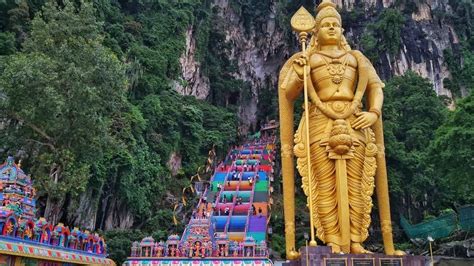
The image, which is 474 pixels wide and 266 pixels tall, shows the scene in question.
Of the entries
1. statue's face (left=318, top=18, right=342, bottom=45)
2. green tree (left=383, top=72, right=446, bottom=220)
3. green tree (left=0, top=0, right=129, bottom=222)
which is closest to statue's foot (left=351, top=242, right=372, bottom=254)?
statue's face (left=318, top=18, right=342, bottom=45)

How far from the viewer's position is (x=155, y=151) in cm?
1662

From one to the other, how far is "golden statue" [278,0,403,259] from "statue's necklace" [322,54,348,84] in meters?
0.01

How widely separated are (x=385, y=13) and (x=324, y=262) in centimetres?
2134

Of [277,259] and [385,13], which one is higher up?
[385,13]

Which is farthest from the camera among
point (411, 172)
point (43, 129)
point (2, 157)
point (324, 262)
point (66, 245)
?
point (411, 172)

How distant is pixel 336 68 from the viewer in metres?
6.01

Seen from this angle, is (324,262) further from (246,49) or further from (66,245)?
(246,49)

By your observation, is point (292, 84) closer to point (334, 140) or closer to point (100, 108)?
point (334, 140)

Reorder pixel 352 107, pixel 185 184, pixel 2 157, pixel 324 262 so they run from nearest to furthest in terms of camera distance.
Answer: pixel 324 262, pixel 352 107, pixel 2 157, pixel 185 184

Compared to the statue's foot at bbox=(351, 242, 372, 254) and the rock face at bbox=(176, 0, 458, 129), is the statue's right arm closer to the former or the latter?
the statue's foot at bbox=(351, 242, 372, 254)

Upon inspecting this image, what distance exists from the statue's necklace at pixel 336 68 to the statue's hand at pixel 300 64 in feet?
1.20

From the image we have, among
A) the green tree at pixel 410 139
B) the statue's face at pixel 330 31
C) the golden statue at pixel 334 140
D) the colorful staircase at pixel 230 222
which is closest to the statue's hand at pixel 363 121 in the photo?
the golden statue at pixel 334 140

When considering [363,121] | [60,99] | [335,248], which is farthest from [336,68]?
[60,99]

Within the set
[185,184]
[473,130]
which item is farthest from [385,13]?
[473,130]
